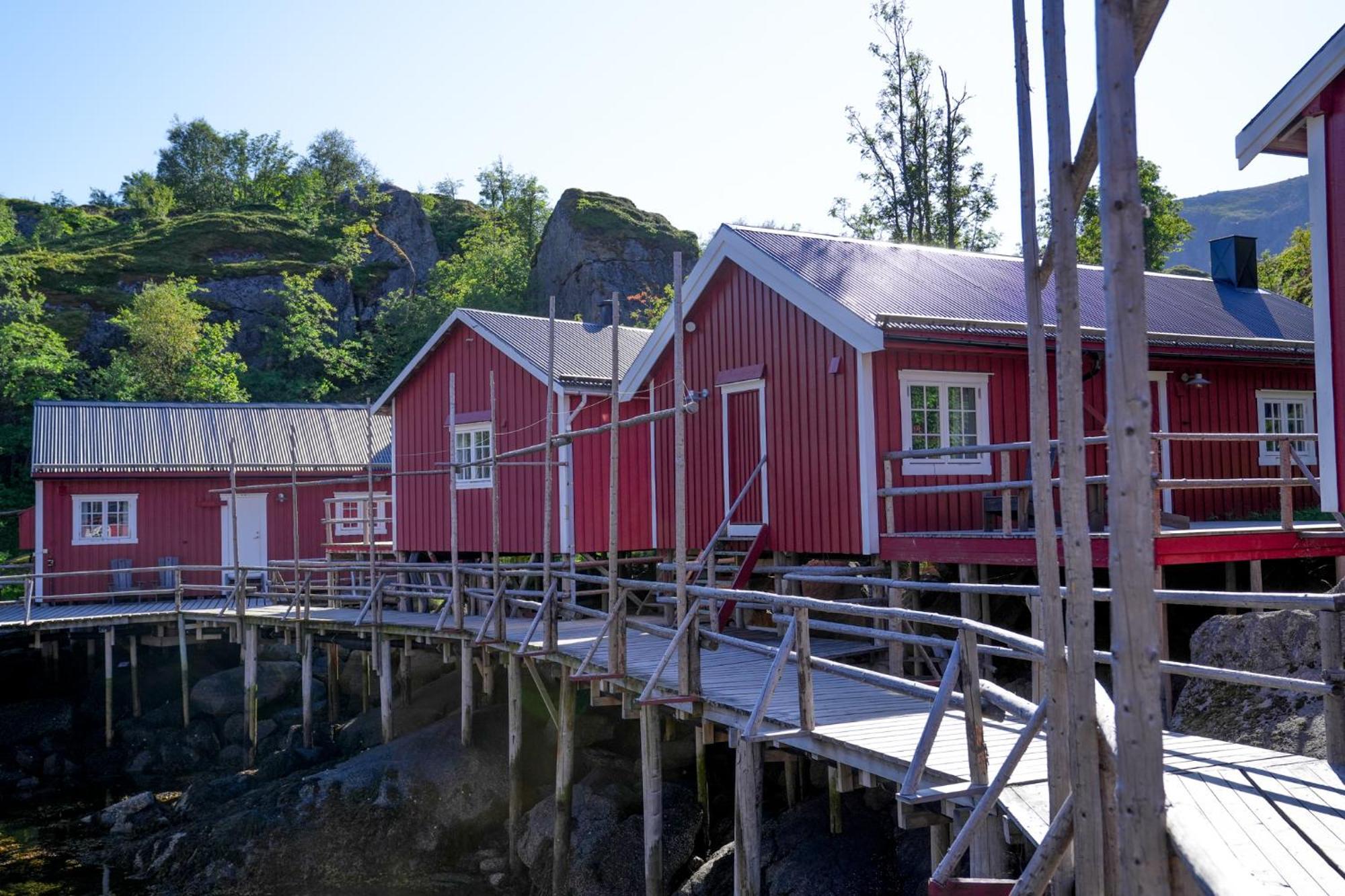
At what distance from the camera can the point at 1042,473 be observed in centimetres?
503

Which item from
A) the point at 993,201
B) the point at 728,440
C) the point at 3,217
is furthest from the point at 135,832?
the point at 3,217

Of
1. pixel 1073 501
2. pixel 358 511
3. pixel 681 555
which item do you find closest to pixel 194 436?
pixel 358 511

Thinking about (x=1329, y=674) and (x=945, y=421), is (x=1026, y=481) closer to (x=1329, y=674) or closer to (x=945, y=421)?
(x=945, y=421)

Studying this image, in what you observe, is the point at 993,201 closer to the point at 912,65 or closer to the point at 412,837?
the point at 912,65

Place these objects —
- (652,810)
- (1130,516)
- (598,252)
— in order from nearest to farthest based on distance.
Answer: (1130,516)
(652,810)
(598,252)

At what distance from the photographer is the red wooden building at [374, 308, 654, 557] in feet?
62.5

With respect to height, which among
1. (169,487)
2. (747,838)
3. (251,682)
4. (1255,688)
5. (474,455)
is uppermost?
(474,455)

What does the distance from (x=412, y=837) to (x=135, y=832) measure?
17.6 ft

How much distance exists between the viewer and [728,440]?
16172 millimetres

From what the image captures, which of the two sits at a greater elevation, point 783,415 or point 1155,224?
point 1155,224

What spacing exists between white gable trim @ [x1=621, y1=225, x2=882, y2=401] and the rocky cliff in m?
26.6

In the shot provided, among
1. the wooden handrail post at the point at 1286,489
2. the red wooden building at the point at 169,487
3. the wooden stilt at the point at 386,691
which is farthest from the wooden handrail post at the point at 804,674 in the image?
the red wooden building at the point at 169,487

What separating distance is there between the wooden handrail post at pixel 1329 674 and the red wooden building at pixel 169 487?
23.0 m

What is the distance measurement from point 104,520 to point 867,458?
20.1 m
